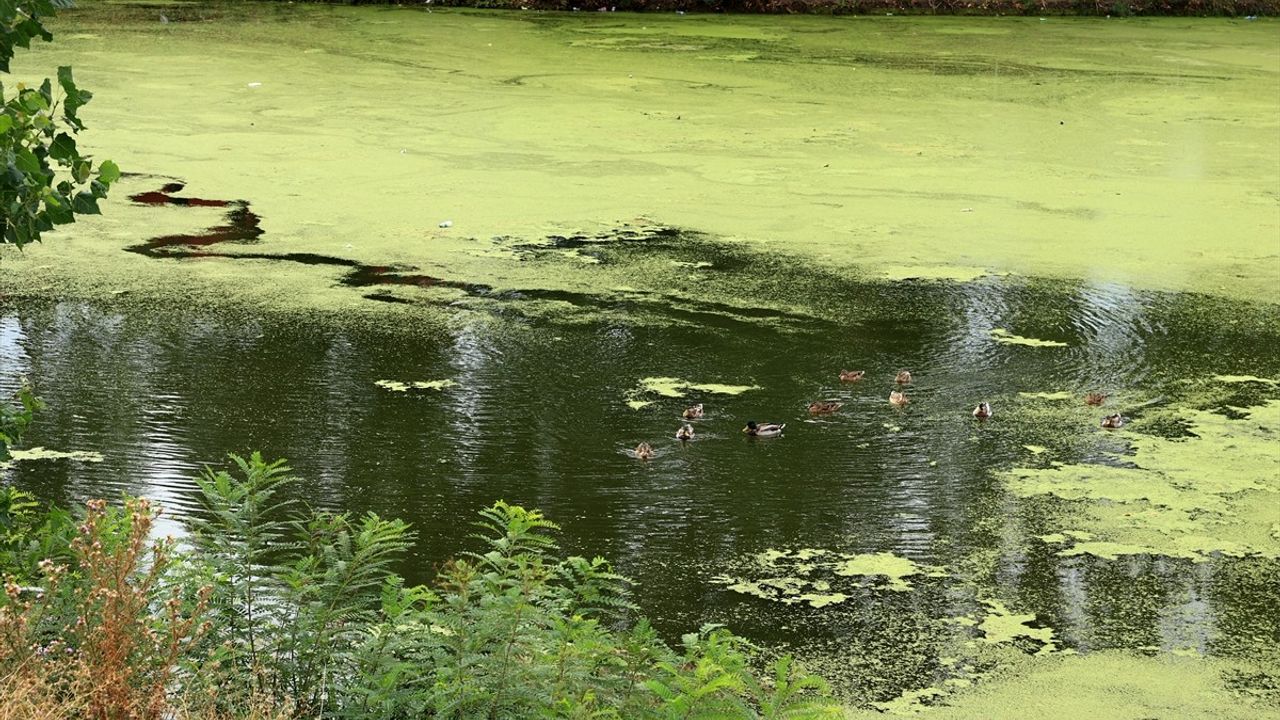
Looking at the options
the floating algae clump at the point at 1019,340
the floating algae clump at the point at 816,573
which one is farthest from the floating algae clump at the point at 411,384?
the floating algae clump at the point at 1019,340

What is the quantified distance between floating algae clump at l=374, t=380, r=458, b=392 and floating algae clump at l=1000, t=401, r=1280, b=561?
1.33m

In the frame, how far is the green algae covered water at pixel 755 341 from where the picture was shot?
2.84m

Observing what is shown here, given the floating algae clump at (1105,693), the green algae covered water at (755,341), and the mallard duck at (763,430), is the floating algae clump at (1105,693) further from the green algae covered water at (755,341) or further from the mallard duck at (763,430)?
the mallard duck at (763,430)

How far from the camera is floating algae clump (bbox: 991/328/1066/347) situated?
14.1 ft

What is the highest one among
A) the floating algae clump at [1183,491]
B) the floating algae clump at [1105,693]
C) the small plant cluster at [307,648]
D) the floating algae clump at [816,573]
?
A: the small plant cluster at [307,648]

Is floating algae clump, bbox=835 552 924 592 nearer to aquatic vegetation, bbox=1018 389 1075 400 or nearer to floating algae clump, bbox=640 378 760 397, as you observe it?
floating algae clump, bbox=640 378 760 397

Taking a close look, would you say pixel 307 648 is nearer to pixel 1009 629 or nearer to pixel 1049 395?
pixel 1009 629

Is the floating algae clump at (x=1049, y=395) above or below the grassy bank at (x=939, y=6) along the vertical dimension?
below

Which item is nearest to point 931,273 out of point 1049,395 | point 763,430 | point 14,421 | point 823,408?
point 1049,395

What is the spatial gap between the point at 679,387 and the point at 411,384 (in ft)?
2.10

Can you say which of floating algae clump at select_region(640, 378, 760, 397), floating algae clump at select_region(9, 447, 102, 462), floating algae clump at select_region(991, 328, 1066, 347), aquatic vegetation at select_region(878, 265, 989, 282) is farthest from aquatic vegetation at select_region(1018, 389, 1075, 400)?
floating algae clump at select_region(9, 447, 102, 462)

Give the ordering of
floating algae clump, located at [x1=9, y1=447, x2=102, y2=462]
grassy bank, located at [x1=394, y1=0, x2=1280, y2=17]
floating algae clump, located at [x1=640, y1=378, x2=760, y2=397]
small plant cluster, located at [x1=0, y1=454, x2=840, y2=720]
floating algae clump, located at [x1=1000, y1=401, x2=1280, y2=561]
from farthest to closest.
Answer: grassy bank, located at [x1=394, y1=0, x2=1280, y2=17]
floating algae clump, located at [x1=640, y1=378, x2=760, y2=397]
floating algae clump, located at [x1=9, y1=447, x2=102, y2=462]
floating algae clump, located at [x1=1000, y1=401, x2=1280, y2=561]
small plant cluster, located at [x1=0, y1=454, x2=840, y2=720]

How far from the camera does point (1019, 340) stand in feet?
14.2

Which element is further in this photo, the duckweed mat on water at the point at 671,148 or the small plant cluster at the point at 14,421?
the duckweed mat on water at the point at 671,148
